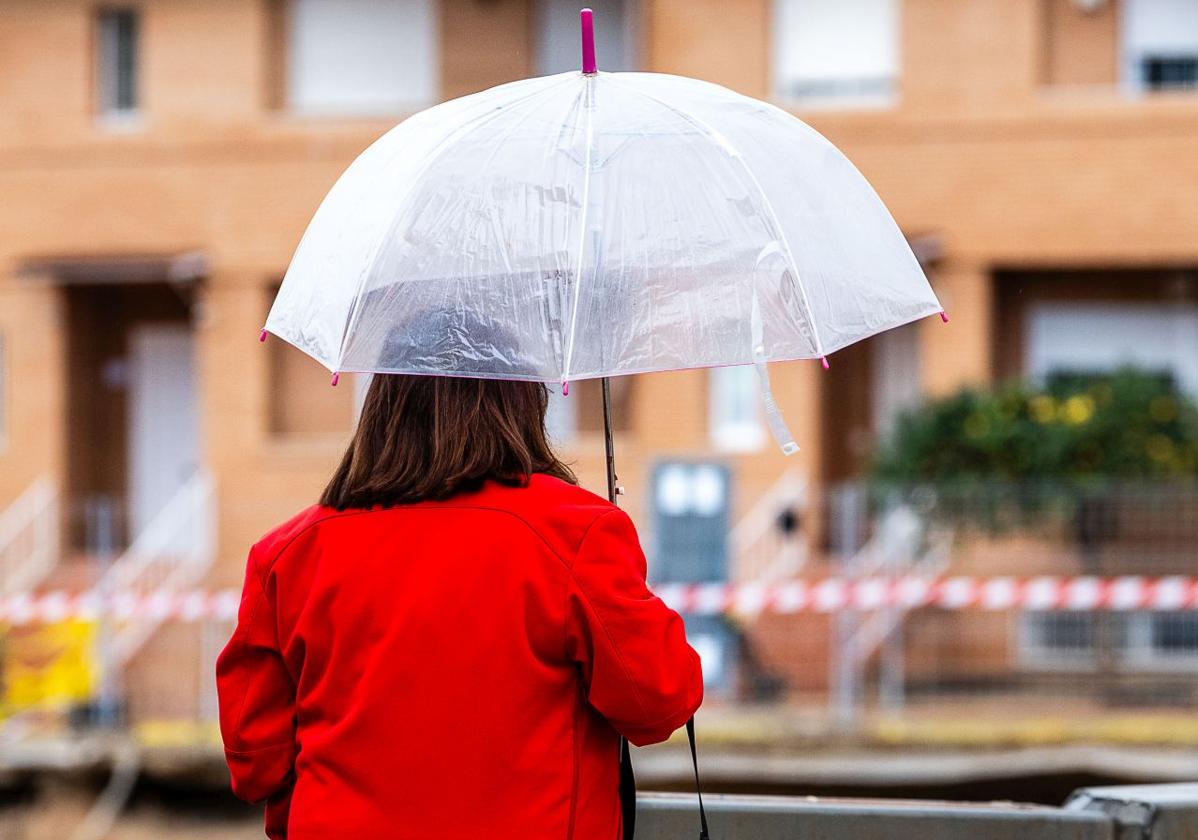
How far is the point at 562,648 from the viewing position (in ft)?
8.76

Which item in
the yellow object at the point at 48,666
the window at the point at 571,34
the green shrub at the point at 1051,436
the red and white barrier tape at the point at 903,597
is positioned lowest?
the yellow object at the point at 48,666

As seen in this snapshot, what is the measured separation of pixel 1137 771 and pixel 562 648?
383 inches

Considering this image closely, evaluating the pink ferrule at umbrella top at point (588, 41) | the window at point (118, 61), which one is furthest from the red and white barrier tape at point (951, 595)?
the pink ferrule at umbrella top at point (588, 41)

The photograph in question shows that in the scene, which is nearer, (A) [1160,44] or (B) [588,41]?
(B) [588,41]

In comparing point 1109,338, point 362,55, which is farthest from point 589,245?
point 362,55

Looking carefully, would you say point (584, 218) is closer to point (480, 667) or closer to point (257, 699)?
point (480, 667)

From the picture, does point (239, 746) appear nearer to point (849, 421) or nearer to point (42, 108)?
point (849, 421)

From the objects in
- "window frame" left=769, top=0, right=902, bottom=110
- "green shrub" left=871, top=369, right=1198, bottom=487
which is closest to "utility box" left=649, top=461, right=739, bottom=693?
"green shrub" left=871, top=369, right=1198, bottom=487

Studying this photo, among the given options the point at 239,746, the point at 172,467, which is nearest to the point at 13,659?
the point at 172,467

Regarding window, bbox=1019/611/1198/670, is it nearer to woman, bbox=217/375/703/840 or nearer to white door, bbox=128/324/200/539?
white door, bbox=128/324/200/539

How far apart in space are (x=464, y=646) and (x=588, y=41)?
3.40 feet

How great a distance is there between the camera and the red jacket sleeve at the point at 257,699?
279 centimetres

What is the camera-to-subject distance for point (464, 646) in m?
2.64

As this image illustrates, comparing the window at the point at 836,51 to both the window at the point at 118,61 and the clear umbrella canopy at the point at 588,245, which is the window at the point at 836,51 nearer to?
the window at the point at 118,61
